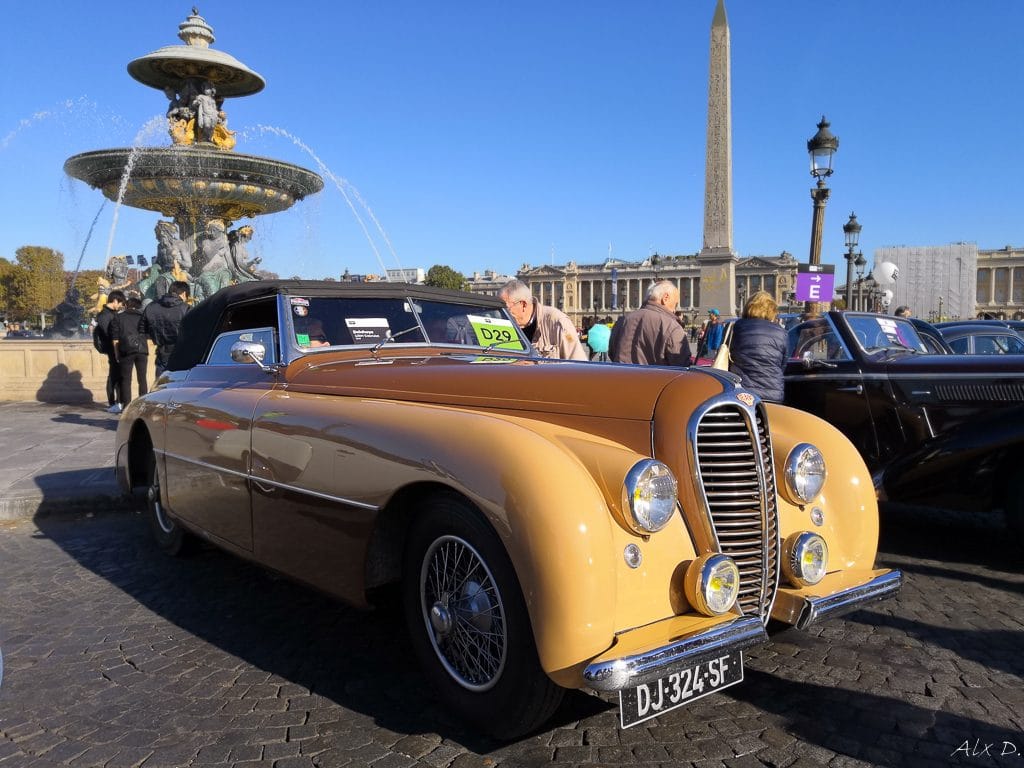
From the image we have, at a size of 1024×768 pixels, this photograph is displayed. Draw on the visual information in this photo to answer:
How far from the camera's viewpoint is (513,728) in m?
2.63

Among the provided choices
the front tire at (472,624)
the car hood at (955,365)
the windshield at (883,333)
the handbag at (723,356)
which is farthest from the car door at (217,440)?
the windshield at (883,333)

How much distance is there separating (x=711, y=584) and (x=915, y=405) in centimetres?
417

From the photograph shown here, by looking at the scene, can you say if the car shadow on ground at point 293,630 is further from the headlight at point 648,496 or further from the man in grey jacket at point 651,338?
the man in grey jacket at point 651,338

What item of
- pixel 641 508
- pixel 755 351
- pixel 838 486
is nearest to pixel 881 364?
pixel 755 351

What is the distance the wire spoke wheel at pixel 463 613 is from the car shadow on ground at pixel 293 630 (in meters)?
0.24

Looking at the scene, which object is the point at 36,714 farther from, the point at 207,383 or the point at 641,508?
the point at 641,508

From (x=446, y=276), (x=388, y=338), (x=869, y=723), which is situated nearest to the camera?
(x=869, y=723)

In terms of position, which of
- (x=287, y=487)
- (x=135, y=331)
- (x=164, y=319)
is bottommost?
(x=287, y=487)

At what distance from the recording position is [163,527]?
522cm

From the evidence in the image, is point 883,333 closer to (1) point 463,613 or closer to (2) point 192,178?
(1) point 463,613

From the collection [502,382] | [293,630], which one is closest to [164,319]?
[293,630]

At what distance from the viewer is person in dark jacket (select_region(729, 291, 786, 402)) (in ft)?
20.2

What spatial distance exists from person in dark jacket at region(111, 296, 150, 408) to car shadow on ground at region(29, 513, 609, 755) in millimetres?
5312

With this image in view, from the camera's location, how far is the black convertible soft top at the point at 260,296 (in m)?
4.26
